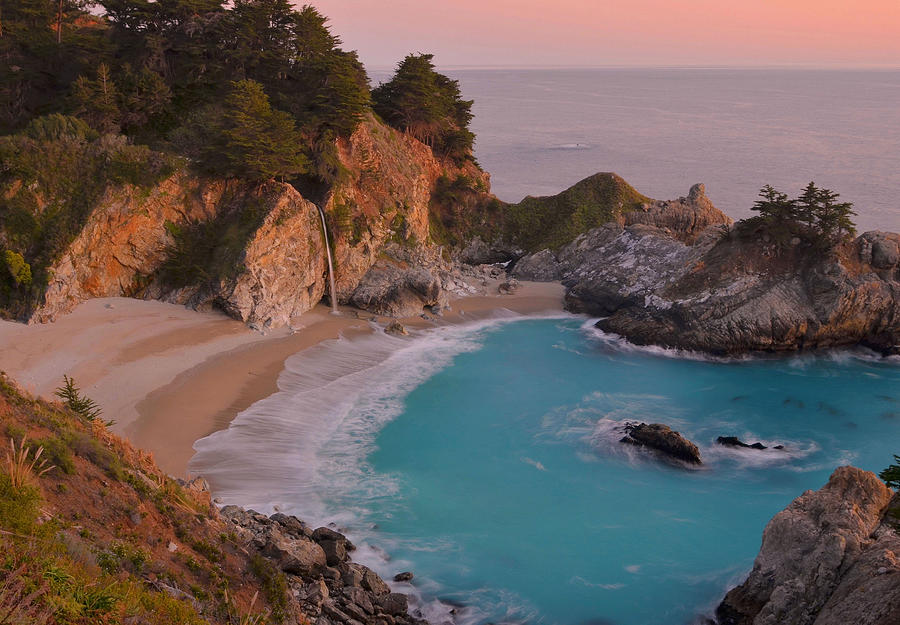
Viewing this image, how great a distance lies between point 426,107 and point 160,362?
74.2 feet

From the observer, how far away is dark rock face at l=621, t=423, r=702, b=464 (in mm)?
21203

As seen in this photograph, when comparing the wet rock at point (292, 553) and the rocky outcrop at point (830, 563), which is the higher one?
the rocky outcrop at point (830, 563)

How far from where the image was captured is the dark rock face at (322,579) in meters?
12.1

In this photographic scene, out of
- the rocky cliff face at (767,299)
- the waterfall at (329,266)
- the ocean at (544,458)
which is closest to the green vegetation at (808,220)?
the rocky cliff face at (767,299)

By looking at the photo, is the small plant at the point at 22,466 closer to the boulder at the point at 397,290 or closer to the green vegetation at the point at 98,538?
the green vegetation at the point at 98,538

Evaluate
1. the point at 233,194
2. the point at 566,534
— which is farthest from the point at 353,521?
the point at 233,194

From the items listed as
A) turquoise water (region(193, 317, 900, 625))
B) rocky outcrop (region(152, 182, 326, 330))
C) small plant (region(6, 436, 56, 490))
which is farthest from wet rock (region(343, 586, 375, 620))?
rocky outcrop (region(152, 182, 326, 330))

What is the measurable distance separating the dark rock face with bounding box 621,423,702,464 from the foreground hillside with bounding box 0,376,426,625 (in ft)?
35.4

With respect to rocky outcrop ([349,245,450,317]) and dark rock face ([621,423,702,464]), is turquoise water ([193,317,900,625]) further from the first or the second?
rocky outcrop ([349,245,450,317])

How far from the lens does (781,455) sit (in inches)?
878

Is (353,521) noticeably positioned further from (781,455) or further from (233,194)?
(233,194)

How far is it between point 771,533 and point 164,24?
37.2 meters

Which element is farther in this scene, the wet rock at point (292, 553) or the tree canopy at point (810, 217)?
the tree canopy at point (810, 217)

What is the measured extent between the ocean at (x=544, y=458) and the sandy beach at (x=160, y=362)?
910 mm
